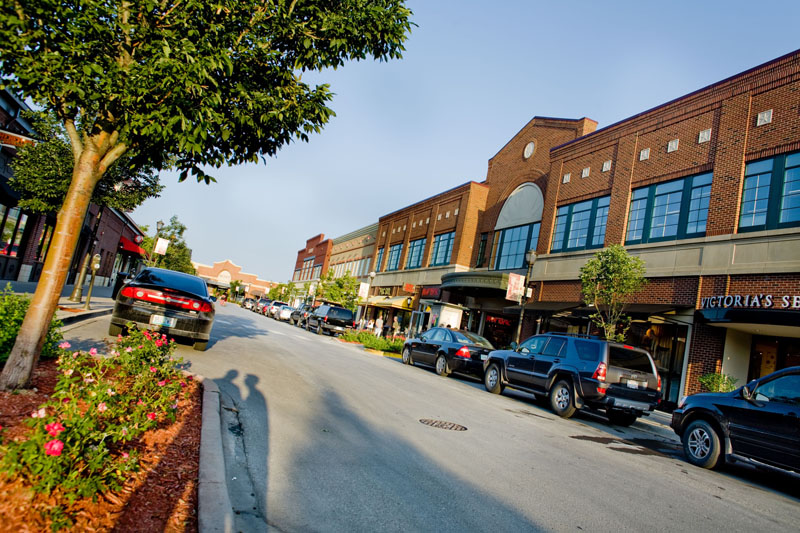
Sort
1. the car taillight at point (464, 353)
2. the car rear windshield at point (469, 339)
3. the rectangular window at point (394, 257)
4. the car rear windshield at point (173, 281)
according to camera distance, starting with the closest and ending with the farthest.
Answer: the car rear windshield at point (173, 281) < the car taillight at point (464, 353) < the car rear windshield at point (469, 339) < the rectangular window at point (394, 257)

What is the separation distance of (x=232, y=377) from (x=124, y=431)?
532 cm

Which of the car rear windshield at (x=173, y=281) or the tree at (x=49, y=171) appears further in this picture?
the tree at (x=49, y=171)

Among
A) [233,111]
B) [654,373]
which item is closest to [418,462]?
[233,111]

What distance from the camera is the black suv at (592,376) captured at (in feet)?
31.8

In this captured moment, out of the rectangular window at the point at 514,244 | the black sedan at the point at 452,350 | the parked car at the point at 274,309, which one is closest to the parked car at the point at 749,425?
the black sedan at the point at 452,350

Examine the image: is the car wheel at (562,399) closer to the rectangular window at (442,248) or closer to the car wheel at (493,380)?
the car wheel at (493,380)

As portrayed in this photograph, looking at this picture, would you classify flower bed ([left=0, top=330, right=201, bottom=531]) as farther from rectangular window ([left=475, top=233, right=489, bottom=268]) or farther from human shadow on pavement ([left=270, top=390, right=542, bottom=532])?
rectangular window ([left=475, top=233, right=489, bottom=268])

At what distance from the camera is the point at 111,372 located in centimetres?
596

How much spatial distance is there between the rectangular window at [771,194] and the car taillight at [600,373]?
8425mm

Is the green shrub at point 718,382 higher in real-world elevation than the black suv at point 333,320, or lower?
higher

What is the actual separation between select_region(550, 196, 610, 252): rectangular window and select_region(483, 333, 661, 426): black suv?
10.3 m

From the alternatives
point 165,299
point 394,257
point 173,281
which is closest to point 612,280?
point 173,281

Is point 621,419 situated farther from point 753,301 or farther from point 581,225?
point 581,225

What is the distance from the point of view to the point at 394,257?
42656mm
